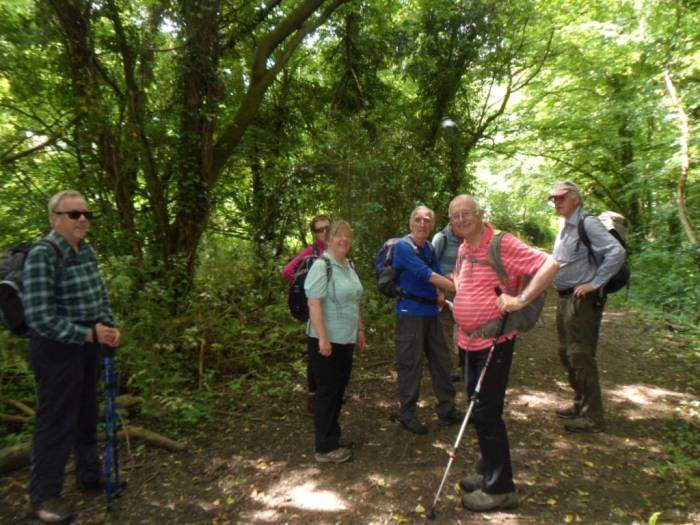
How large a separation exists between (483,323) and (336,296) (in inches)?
46.3

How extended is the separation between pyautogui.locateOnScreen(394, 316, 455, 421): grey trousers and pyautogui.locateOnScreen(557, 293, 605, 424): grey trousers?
1.20 meters

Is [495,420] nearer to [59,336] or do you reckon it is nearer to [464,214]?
[464,214]

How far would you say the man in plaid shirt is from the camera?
271 centimetres

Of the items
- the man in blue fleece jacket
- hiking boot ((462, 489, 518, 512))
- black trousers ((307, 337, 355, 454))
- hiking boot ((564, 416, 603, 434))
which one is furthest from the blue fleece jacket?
hiking boot ((564, 416, 603, 434))

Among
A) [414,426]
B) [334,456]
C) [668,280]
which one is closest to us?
[334,456]

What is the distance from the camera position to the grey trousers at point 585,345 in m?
4.00

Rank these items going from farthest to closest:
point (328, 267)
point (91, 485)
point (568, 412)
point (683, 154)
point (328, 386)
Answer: point (683, 154) → point (568, 412) → point (328, 386) → point (328, 267) → point (91, 485)

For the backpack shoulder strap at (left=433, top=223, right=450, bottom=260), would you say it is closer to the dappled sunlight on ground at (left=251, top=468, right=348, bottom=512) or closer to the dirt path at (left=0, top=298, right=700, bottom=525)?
the dirt path at (left=0, top=298, right=700, bottom=525)

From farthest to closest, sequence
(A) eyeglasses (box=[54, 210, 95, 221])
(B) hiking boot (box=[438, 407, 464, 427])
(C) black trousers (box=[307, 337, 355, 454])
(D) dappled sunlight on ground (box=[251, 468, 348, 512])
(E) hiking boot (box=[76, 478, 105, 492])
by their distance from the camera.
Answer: (B) hiking boot (box=[438, 407, 464, 427]) < (C) black trousers (box=[307, 337, 355, 454]) < (E) hiking boot (box=[76, 478, 105, 492]) < (D) dappled sunlight on ground (box=[251, 468, 348, 512]) < (A) eyeglasses (box=[54, 210, 95, 221])

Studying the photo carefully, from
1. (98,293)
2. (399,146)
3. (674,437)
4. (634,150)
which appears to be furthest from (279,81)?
(634,150)

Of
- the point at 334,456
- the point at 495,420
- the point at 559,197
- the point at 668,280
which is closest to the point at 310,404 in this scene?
the point at 334,456

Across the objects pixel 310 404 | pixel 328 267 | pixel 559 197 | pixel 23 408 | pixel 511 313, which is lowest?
pixel 310 404

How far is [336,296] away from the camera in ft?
11.3

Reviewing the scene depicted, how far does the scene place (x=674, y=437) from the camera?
4020 mm
